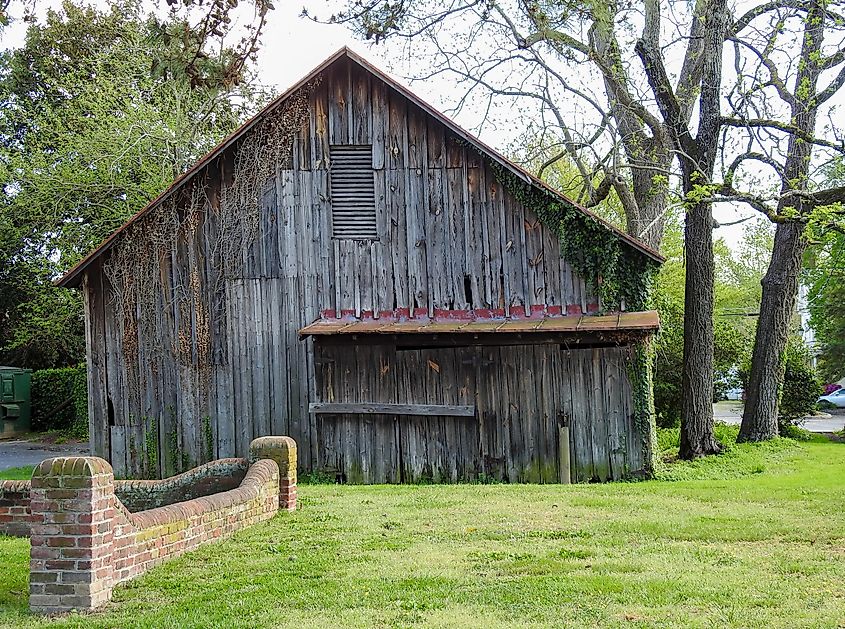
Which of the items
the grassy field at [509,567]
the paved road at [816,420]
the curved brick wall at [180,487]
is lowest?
the paved road at [816,420]

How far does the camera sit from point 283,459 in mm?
11383

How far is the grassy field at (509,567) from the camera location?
22.1ft

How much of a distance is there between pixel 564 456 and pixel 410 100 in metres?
6.68

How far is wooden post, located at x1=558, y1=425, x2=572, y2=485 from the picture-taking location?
15461 mm

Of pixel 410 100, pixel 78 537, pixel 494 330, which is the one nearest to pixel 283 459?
pixel 78 537

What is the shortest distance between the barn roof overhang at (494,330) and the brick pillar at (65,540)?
824cm

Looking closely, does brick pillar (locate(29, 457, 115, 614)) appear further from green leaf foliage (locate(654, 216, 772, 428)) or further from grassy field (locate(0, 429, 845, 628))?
green leaf foliage (locate(654, 216, 772, 428))

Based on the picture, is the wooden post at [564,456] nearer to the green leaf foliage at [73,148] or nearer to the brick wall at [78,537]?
the brick wall at [78,537]

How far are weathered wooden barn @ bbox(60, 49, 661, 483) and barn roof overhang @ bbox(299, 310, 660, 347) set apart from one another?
65mm

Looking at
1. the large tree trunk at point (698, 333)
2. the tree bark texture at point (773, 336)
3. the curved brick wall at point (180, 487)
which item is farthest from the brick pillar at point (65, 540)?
the tree bark texture at point (773, 336)

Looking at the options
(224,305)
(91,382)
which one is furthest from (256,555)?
(91,382)

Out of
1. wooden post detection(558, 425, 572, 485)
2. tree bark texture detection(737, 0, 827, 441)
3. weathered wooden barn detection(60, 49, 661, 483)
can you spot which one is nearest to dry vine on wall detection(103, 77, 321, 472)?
weathered wooden barn detection(60, 49, 661, 483)

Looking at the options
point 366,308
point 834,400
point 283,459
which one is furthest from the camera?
point 834,400

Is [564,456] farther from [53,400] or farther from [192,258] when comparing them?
[53,400]
